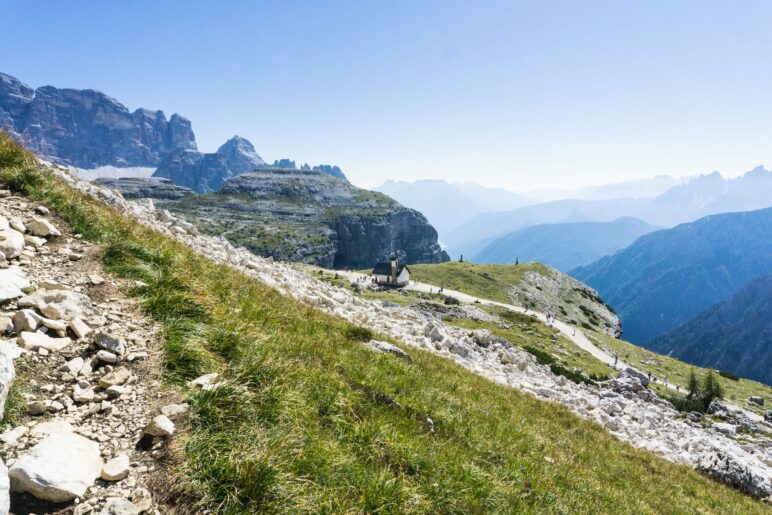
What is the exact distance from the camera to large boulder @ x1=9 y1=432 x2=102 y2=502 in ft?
11.7

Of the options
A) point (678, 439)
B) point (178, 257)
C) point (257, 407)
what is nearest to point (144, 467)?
point (257, 407)

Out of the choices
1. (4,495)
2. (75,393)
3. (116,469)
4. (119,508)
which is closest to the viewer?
(4,495)

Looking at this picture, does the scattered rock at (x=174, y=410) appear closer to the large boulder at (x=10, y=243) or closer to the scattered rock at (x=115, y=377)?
the scattered rock at (x=115, y=377)

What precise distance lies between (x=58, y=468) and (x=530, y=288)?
159 metres

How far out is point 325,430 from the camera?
20.7 ft

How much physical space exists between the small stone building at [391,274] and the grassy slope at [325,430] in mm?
103110

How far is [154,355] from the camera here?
6.26 meters

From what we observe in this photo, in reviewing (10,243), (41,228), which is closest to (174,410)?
(10,243)

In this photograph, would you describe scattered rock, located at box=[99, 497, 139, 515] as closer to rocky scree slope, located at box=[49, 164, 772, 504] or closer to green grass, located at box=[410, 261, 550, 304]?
rocky scree slope, located at box=[49, 164, 772, 504]

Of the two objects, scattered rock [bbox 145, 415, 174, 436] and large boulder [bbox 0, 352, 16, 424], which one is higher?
large boulder [bbox 0, 352, 16, 424]

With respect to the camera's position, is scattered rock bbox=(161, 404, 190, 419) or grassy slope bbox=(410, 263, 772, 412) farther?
grassy slope bbox=(410, 263, 772, 412)

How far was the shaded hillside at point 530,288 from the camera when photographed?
135500mm

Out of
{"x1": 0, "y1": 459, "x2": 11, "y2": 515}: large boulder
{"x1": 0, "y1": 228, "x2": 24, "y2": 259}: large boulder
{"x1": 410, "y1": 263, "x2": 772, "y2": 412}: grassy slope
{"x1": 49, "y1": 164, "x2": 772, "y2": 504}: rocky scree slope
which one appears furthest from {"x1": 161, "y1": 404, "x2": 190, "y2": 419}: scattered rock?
{"x1": 410, "y1": 263, "x2": 772, "y2": 412}: grassy slope

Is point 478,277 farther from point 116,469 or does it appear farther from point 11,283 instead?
point 116,469
